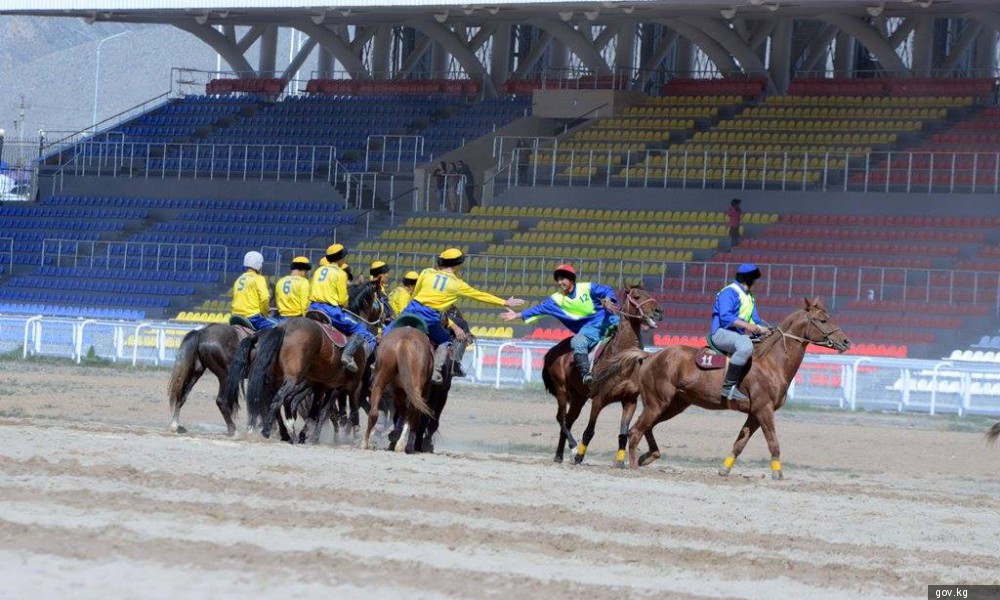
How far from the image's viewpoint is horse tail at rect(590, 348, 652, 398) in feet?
56.3

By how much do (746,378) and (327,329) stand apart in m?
4.53

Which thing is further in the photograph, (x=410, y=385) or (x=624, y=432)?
(x=624, y=432)

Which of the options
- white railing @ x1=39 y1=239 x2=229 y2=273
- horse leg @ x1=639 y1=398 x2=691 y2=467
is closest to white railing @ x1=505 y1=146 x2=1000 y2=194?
white railing @ x1=39 y1=239 x2=229 y2=273

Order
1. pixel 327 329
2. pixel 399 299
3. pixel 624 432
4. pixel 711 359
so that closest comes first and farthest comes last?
1. pixel 711 359
2. pixel 624 432
3. pixel 327 329
4. pixel 399 299

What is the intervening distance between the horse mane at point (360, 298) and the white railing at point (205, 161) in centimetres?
2389

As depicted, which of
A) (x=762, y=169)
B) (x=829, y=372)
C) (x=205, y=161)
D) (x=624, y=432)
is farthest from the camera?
(x=205, y=161)

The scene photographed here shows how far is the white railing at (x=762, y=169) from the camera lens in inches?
1422

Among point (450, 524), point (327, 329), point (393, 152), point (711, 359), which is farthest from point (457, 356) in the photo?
point (393, 152)

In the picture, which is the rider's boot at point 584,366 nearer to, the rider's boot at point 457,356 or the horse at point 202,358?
the rider's boot at point 457,356

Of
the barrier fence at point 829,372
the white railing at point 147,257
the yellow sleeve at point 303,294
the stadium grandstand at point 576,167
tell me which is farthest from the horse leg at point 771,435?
the white railing at point 147,257

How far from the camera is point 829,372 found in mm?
27656

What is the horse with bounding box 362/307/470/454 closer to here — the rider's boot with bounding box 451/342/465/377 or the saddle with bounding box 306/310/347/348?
the rider's boot with bounding box 451/342/465/377

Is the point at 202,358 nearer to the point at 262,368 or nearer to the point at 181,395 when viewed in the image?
the point at 181,395

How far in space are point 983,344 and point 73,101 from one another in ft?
292
